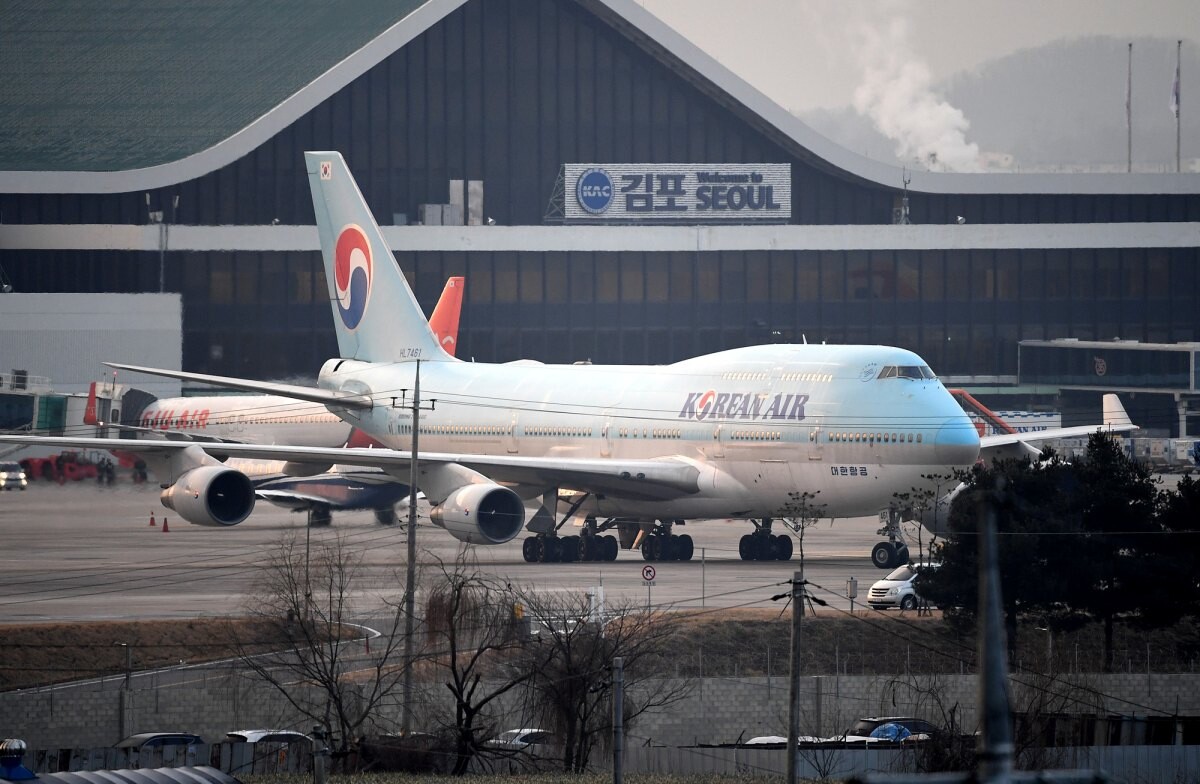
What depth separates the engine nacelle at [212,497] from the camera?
41.2 meters

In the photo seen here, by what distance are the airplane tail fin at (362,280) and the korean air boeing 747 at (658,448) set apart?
300 cm

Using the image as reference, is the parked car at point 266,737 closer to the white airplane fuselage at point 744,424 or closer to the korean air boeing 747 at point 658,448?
the korean air boeing 747 at point 658,448

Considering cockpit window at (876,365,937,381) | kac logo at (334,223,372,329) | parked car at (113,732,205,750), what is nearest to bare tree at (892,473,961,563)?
cockpit window at (876,365,937,381)

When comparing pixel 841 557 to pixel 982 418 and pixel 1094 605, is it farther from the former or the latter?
pixel 982 418

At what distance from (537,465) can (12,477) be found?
2520 centimetres

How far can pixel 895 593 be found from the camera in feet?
121

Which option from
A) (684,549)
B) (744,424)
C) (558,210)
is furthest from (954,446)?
(558,210)

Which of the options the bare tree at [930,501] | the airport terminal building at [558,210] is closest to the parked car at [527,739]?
the bare tree at [930,501]

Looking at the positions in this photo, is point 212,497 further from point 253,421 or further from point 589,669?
point 253,421

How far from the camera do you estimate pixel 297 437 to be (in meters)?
61.6

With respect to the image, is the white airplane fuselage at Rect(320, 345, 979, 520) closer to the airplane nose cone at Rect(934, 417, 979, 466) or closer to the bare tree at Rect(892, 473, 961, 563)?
the airplane nose cone at Rect(934, 417, 979, 466)

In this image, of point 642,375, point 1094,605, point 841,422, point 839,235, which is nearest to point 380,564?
point 642,375

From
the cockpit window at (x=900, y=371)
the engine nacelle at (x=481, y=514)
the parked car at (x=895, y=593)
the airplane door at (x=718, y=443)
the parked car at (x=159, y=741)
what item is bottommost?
the parked car at (x=159, y=741)

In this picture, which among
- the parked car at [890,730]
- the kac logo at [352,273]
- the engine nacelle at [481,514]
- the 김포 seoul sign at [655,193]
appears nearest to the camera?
the parked car at [890,730]
